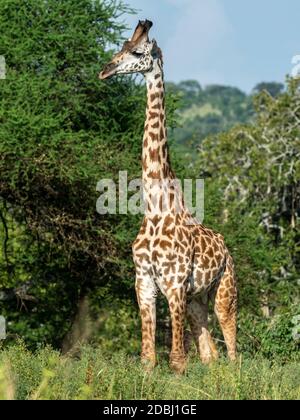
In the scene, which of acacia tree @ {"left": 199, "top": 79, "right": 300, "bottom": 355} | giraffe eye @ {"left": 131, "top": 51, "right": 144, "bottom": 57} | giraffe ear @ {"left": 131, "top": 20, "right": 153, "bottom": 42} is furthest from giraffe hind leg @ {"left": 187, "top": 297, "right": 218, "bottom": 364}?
acacia tree @ {"left": 199, "top": 79, "right": 300, "bottom": 355}

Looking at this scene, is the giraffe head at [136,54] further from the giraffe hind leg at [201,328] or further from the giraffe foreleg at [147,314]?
the giraffe hind leg at [201,328]

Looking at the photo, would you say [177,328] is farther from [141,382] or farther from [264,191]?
[264,191]

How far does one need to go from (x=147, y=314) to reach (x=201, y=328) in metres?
1.29

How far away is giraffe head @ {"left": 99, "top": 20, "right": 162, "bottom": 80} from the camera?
460 inches

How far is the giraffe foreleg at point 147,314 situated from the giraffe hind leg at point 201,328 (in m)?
1.14

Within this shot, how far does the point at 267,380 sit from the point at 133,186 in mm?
10041

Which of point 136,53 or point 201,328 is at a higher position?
point 136,53

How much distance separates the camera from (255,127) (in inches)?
1184

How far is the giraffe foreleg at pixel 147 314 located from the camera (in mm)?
11555

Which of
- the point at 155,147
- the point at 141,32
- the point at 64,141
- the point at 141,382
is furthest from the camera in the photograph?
the point at 64,141

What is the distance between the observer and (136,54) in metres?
11.8

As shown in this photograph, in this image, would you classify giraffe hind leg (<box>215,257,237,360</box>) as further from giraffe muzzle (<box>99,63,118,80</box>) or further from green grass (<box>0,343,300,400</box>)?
giraffe muzzle (<box>99,63,118,80</box>)

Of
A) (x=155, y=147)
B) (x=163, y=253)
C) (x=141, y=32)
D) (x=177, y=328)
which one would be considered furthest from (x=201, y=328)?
(x=141, y=32)
